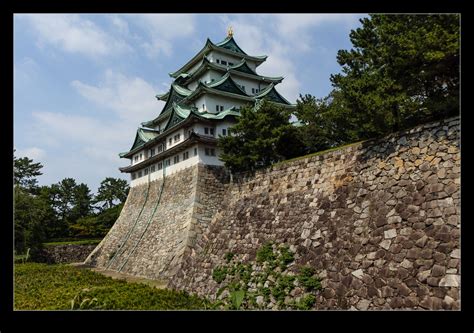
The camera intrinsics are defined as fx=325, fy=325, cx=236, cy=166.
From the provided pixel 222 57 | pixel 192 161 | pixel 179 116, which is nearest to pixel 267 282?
pixel 192 161

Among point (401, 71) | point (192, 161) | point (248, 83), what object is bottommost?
point (192, 161)

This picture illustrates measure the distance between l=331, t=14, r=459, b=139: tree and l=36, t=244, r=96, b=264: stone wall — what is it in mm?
23881

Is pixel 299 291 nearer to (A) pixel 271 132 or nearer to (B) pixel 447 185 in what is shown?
(B) pixel 447 185

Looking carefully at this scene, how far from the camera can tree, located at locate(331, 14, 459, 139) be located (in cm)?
664

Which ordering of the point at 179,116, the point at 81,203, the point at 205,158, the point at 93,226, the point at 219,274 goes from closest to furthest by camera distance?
the point at 219,274, the point at 205,158, the point at 179,116, the point at 93,226, the point at 81,203

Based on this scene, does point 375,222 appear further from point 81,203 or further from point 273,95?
point 81,203

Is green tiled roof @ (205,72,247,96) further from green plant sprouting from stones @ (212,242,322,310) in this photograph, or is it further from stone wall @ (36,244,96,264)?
stone wall @ (36,244,96,264)

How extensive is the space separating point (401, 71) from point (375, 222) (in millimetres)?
3454

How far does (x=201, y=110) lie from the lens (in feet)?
62.0

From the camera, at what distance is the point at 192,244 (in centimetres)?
1390

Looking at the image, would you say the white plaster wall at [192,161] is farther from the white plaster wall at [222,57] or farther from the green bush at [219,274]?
the white plaster wall at [222,57]

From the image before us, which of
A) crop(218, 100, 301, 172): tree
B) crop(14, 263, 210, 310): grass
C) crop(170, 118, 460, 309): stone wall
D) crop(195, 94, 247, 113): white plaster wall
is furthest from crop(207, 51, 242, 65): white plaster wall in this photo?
crop(14, 263, 210, 310): grass

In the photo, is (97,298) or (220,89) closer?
(97,298)
